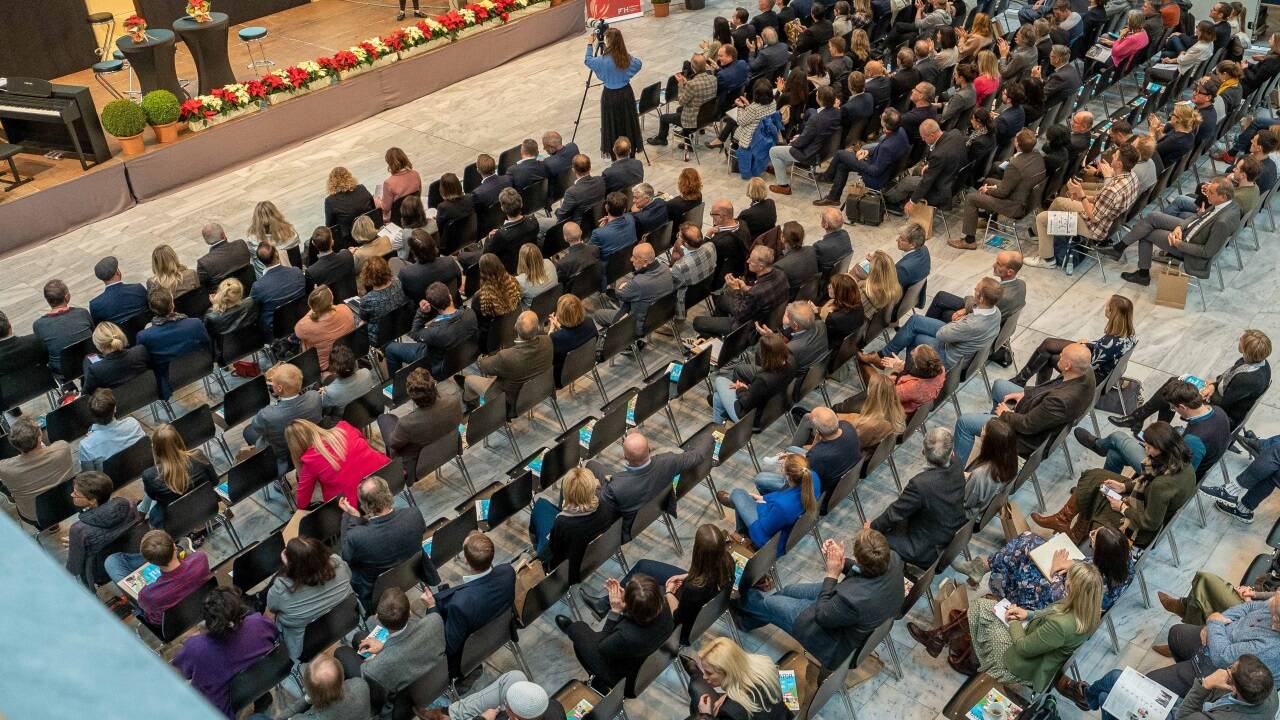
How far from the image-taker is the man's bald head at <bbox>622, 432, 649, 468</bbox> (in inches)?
283

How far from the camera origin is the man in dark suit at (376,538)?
22.6 ft

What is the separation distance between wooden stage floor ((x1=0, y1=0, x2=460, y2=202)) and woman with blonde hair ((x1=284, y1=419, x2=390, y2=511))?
420 inches

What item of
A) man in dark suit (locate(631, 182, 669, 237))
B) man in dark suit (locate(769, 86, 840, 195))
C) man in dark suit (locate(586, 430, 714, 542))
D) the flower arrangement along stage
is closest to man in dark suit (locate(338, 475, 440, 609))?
man in dark suit (locate(586, 430, 714, 542))

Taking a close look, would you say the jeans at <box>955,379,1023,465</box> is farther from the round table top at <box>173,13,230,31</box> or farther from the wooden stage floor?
the wooden stage floor

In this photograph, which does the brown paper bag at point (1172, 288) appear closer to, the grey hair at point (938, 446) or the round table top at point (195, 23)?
the grey hair at point (938, 446)

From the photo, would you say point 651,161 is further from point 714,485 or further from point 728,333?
point 714,485

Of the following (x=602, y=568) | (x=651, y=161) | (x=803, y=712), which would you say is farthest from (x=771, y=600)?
(x=651, y=161)

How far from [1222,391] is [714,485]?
374 cm

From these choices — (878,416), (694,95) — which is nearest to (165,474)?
(878,416)

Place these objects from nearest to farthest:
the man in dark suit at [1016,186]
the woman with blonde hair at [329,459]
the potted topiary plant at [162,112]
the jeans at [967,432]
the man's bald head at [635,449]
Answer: the man's bald head at [635,449]
the woman with blonde hair at [329,459]
the jeans at [967,432]
the man in dark suit at [1016,186]
the potted topiary plant at [162,112]

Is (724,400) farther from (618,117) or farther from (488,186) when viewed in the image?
(618,117)

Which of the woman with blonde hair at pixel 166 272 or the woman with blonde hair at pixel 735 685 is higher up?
the woman with blonde hair at pixel 166 272

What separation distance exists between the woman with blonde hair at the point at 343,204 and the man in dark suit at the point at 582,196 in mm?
2038

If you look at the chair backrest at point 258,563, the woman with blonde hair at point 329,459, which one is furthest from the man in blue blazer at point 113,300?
the chair backrest at point 258,563
